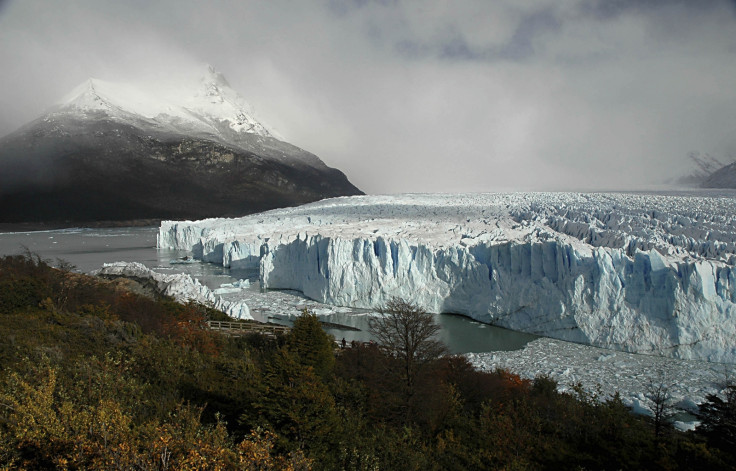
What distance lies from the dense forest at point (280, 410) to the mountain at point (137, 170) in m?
62.3

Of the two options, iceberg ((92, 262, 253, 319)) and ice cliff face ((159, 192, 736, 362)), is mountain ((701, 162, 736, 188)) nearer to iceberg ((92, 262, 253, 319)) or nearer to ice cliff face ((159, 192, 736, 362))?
ice cliff face ((159, 192, 736, 362))

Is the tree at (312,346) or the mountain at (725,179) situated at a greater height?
the mountain at (725,179)

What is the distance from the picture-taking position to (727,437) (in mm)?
5855

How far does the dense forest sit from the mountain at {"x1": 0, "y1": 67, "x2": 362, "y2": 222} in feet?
204

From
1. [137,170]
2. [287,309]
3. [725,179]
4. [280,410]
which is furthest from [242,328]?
[137,170]

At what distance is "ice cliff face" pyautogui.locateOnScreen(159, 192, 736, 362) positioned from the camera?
1249 cm

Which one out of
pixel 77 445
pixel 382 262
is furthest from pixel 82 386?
pixel 382 262

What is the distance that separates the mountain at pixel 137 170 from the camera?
207ft

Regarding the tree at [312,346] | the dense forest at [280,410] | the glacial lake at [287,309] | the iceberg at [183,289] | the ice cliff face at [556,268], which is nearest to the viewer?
the dense forest at [280,410]

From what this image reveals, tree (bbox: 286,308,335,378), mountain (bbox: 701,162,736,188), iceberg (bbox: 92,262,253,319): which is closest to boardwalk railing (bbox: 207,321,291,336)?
iceberg (bbox: 92,262,253,319)

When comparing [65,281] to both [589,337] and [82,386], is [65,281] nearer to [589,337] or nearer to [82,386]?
[82,386]

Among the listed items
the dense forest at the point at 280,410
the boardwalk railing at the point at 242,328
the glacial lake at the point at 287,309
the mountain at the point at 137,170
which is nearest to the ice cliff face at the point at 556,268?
the glacial lake at the point at 287,309

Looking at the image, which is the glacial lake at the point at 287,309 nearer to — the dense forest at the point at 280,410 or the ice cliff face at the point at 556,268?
the ice cliff face at the point at 556,268

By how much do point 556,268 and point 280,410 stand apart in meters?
12.9
